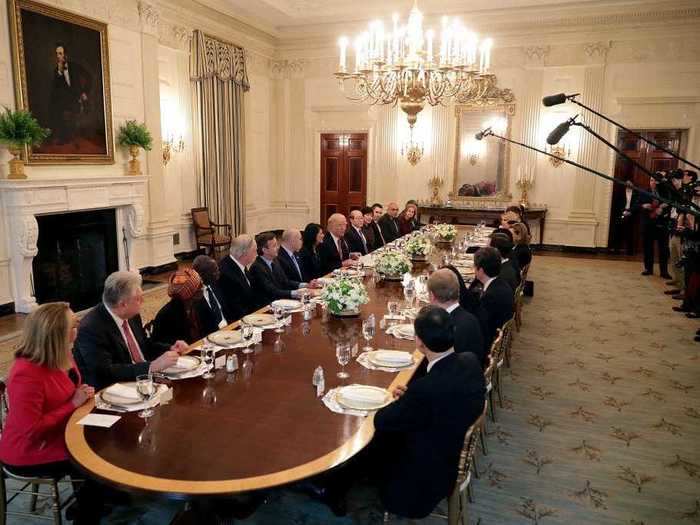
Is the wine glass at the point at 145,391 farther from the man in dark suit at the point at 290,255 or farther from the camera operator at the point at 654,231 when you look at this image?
the camera operator at the point at 654,231

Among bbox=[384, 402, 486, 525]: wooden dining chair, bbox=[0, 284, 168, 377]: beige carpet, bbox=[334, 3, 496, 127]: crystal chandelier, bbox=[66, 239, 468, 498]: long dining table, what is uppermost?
bbox=[334, 3, 496, 127]: crystal chandelier

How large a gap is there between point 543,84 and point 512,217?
4.66m

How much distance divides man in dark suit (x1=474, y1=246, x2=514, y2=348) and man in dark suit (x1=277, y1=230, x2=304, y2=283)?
2.13 m

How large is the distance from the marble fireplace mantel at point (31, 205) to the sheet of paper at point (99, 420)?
509cm

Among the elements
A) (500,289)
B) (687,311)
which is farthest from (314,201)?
(500,289)

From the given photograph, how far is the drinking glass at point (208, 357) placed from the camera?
2.93 meters

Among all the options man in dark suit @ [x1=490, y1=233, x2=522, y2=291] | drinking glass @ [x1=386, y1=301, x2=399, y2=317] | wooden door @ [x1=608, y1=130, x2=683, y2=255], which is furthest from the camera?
wooden door @ [x1=608, y1=130, x2=683, y2=255]

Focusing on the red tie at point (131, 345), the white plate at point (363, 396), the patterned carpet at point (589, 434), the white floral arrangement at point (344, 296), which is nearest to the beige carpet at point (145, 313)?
the red tie at point (131, 345)

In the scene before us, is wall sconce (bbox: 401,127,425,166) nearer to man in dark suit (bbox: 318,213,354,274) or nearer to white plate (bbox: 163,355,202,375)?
man in dark suit (bbox: 318,213,354,274)

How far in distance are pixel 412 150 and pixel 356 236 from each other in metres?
5.24

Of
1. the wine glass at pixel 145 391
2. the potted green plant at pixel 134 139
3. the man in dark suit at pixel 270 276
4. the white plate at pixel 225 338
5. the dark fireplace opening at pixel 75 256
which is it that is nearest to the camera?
the wine glass at pixel 145 391

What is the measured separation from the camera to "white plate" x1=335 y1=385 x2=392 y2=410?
2592 mm

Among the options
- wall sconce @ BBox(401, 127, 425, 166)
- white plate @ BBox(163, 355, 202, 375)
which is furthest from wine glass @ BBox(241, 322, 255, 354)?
wall sconce @ BBox(401, 127, 425, 166)

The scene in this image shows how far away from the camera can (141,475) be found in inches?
79.6
